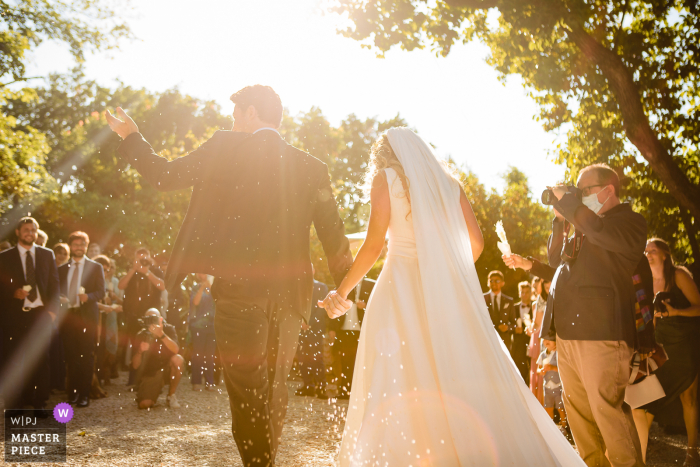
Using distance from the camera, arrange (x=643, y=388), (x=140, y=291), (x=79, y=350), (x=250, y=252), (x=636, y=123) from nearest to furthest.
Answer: (x=250, y=252), (x=643, y=388), (x=79, y=350), (x=636, y=123), (x=140, y=291)

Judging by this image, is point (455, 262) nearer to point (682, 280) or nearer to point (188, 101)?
point (682, 280)

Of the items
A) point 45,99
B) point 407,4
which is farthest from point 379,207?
point 45,99

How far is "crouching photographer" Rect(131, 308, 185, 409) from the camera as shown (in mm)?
8406

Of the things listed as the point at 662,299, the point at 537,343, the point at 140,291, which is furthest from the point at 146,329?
the point at 662,299

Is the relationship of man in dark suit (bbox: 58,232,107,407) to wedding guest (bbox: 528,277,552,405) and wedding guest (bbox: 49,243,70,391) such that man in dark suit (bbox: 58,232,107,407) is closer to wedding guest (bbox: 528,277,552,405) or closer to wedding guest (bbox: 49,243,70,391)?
wedding guest (bbox: 49,243,70,391)

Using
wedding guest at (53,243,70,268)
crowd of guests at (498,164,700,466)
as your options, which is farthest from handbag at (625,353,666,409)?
wedding guest at (53,243,70,268)

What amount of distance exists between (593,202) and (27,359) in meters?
7.62

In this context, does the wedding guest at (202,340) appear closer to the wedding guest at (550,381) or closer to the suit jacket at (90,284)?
the suit jacket at (90,284)

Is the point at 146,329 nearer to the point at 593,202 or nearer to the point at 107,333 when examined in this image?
the point at 107,333

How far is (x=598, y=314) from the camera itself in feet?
12.9

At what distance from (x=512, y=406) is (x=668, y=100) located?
1045 cm

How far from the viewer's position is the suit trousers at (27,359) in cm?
770

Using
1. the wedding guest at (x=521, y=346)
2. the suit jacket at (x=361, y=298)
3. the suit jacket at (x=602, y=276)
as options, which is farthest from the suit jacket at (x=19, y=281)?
the wedding guest at (x=521, y=346)

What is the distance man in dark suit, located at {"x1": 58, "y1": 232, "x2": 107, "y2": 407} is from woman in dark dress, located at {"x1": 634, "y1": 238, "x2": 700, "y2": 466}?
7787mm
